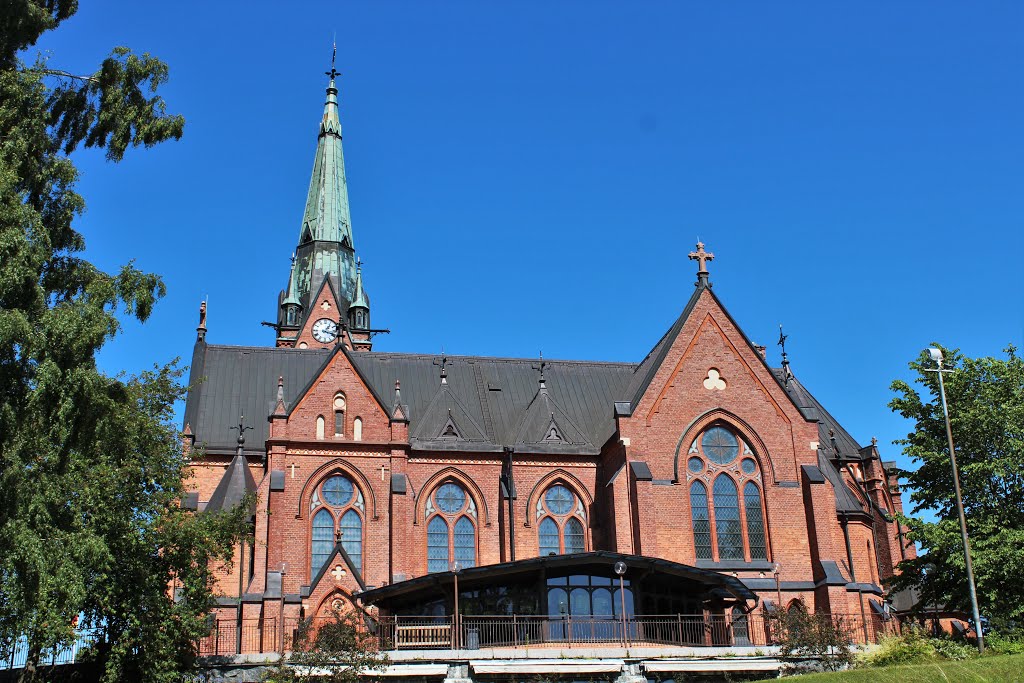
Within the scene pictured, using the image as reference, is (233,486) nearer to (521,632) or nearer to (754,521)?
(521,632)

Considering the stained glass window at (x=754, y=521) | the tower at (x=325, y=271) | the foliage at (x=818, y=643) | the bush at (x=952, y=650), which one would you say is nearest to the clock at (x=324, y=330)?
the tower at (x=325, y=271)

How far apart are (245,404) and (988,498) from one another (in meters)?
29.3

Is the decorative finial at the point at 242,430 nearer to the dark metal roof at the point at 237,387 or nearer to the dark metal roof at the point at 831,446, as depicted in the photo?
the dark metal roof at the point at 237,387

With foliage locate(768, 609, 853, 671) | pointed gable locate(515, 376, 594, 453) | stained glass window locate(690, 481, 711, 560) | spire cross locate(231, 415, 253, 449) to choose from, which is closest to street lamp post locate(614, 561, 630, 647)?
foliage locate(768, 609, 853, 671)

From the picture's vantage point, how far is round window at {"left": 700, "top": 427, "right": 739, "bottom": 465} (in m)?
42.7

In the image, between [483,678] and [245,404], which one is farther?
[245,404]

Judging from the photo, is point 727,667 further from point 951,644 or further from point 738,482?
point 738,482

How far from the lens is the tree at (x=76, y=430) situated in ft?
77.8

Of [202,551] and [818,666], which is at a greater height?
[202,551]

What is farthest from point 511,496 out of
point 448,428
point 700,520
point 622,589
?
point 622,589

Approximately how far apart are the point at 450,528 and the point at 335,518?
469 centimetres

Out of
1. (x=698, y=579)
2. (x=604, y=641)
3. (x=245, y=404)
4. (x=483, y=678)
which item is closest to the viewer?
(x=483, y=678)

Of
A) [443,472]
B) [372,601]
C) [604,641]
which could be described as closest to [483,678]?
[604,641]

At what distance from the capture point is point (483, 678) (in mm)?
30531
